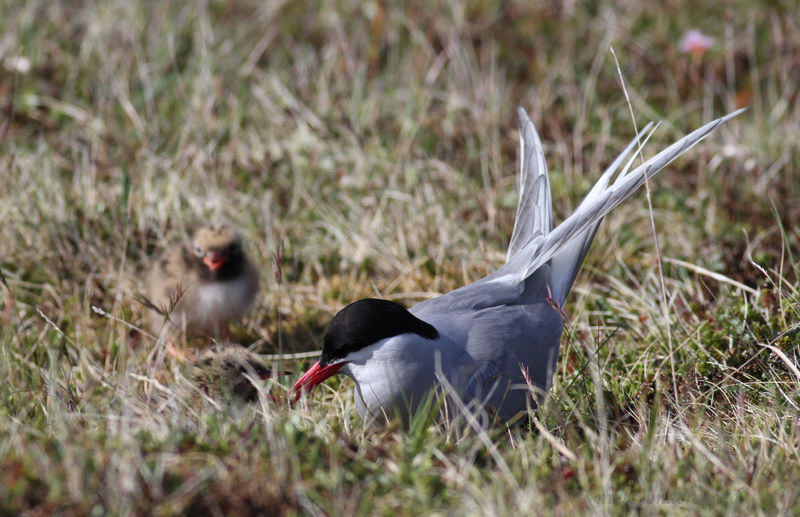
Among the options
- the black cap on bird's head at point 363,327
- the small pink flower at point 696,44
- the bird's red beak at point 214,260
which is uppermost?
the small pink flower at point 696,44

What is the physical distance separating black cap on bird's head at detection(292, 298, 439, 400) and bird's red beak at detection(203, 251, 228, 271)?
1167mm

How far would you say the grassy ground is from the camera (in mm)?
2383

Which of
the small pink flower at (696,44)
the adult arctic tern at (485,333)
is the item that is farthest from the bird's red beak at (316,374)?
Answer: the small pink flower at (696,44)

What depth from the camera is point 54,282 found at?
13.6 ft

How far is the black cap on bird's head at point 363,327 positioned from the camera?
9.50 feet

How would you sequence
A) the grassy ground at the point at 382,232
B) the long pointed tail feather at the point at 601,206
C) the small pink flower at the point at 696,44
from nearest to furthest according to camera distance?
the grassy ground at the point at 382,232
the long pointed tail feather at the point at 601,206
the small pink flower at the point at 696,44

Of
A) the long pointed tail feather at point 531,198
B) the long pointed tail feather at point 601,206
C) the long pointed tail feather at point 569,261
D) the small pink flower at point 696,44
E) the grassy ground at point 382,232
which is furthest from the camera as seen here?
the small pink flower at point 696,44

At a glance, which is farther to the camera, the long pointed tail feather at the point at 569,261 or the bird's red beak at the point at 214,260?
the bird's red beak at the point at 214,260

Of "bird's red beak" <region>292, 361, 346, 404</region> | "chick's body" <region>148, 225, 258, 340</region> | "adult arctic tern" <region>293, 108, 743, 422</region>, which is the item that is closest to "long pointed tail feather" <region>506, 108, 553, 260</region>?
"adult arctic tern" <region>293, 108, 743, 422</region>

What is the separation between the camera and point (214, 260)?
13.0 ft

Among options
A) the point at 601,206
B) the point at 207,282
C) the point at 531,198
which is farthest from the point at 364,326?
the point at 207,282

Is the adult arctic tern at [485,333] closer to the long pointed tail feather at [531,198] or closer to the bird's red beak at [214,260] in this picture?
the long pointed tail feather at [531,198]

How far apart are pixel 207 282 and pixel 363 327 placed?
1.40 metres

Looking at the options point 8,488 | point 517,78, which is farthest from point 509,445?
point 517,78
